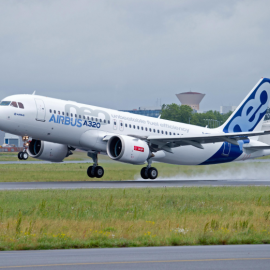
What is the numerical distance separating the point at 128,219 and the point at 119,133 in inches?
732

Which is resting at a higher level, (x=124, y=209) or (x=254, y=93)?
(x=254, y=93)

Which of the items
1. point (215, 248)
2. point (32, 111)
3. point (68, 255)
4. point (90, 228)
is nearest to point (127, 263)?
point (68, 255)

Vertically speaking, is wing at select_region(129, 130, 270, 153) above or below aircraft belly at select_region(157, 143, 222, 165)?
above

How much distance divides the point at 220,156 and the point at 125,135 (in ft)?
33.5

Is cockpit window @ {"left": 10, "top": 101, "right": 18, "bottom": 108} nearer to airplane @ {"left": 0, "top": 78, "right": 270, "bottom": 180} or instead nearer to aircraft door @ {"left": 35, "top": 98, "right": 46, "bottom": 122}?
airplane @ {"left": 0, "top": 78, "right": 270, "bottom": 180}

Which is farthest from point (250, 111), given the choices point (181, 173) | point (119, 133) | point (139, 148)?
point (139, 148)

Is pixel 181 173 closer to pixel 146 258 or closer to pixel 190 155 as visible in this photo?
pixel 190 155

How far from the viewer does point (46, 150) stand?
3506 centimetres

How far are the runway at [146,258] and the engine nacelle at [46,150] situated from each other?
24352 millimetres

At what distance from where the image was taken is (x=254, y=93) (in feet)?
136

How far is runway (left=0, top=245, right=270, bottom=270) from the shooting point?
8.96m

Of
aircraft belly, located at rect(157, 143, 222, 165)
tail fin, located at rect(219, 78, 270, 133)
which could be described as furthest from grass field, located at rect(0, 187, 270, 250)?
tail fin, located at rect(219, 78, 270, 133)

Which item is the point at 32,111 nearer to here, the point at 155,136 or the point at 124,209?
the point at 155,136

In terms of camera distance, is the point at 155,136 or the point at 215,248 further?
the point at 155,136
